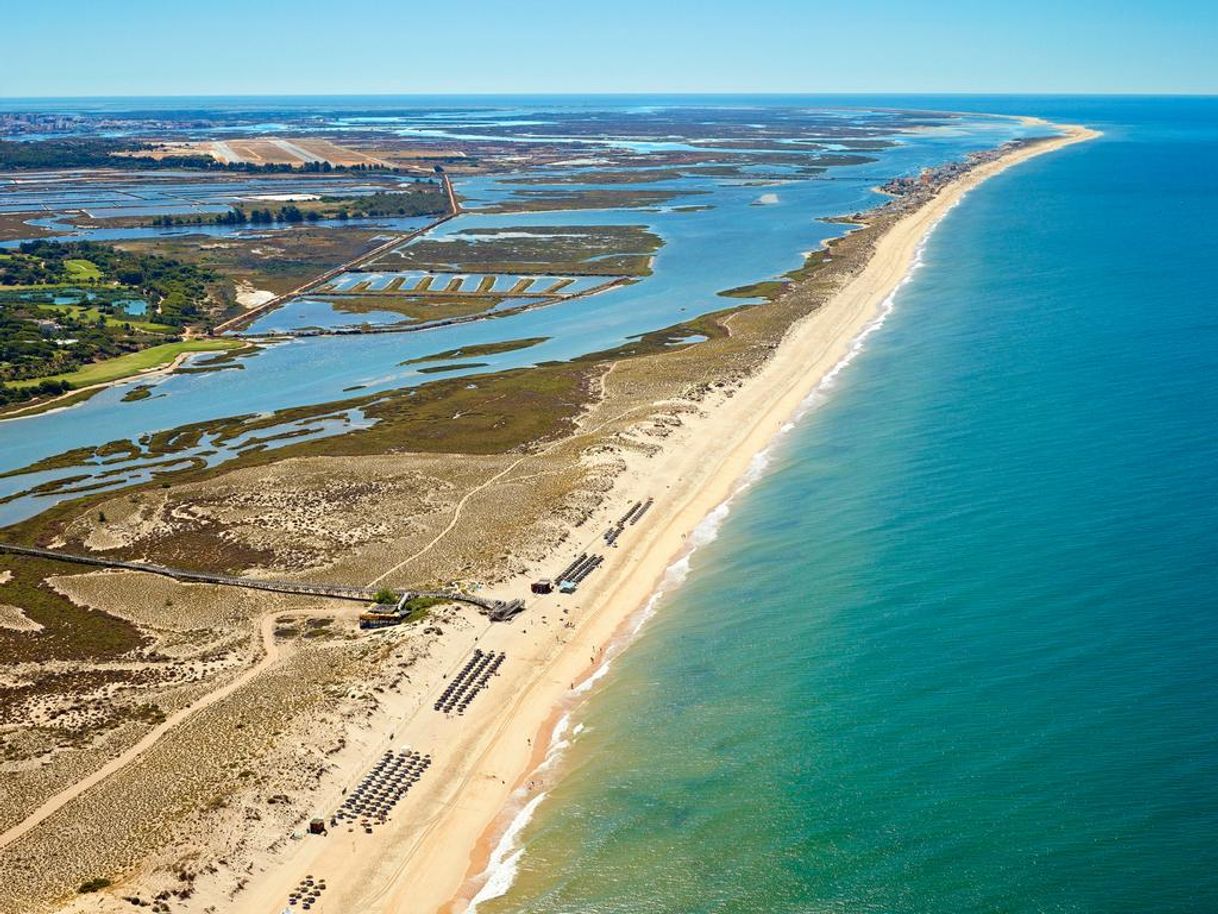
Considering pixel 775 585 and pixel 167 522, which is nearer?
pixel 775 585

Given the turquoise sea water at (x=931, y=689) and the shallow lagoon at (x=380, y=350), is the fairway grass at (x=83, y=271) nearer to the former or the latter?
the shallow lagoon at (x=380, y=350)

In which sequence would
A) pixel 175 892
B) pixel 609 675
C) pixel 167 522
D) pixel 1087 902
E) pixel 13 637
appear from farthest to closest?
pixel 167 522
pixel 13 637
pixel 609 675
pixel 175 892
pixel 1087 902

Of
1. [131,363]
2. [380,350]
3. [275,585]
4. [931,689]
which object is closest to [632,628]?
[931,689]

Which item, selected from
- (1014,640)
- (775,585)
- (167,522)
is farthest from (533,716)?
(167,522)

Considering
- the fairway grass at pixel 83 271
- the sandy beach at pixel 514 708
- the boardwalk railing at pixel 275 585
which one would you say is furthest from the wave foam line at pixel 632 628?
the fairway grass at pixel 83 271

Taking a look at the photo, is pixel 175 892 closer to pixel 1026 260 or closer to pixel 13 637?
pixel 13 637

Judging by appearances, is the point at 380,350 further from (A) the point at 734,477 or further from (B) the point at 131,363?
(A) the point at 734,477
